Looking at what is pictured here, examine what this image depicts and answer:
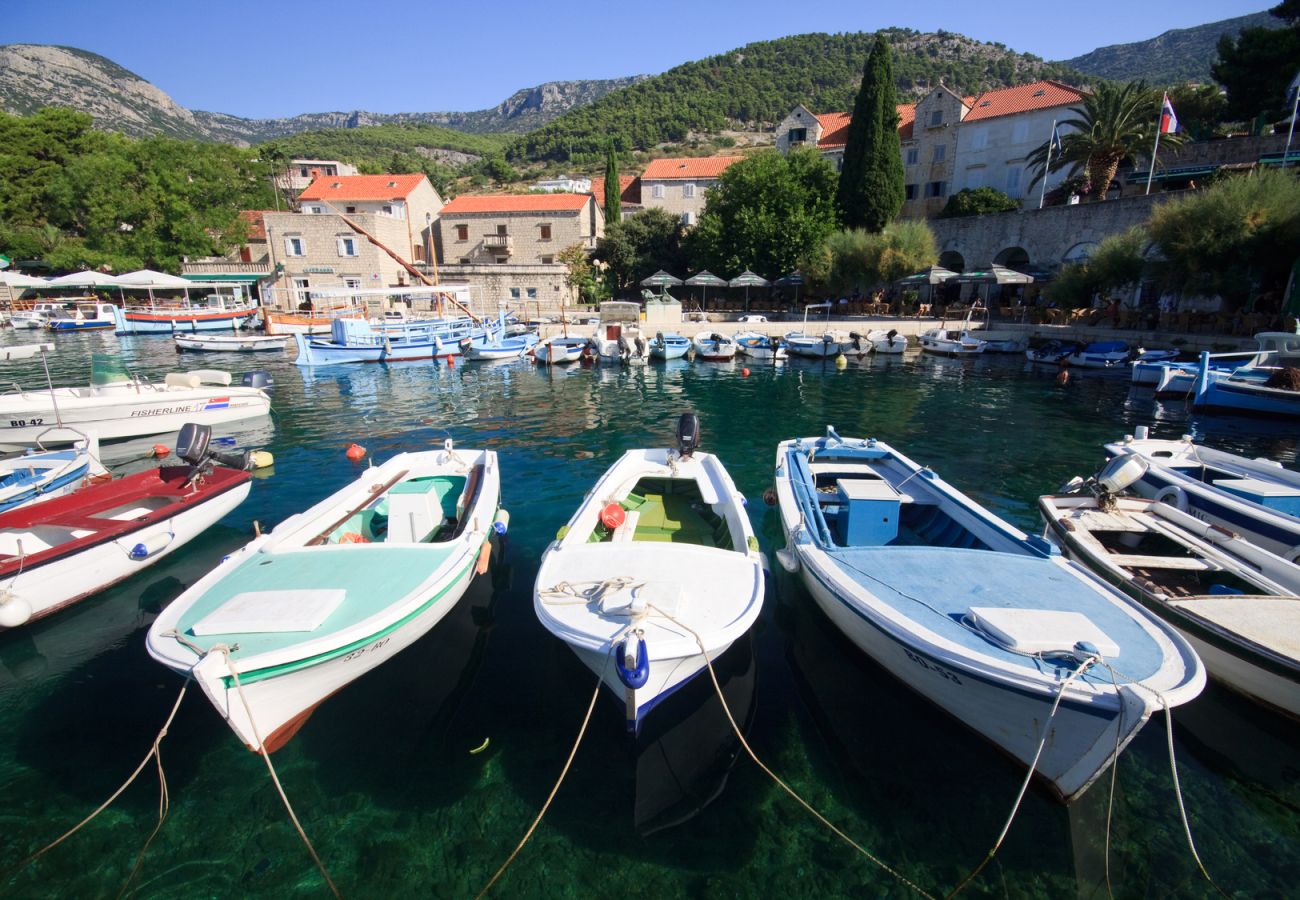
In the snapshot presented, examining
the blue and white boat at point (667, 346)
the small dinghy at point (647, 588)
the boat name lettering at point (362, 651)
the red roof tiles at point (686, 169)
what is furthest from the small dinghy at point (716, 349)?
the red roof tiles at point (686, 169)

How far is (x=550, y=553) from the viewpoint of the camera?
21.9ft

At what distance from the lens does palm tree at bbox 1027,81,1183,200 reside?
32906mm

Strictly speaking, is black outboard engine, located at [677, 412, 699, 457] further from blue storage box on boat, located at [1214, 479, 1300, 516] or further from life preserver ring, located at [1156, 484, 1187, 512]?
blue storage box on boat, located at [1214, 479, 1300, 516]

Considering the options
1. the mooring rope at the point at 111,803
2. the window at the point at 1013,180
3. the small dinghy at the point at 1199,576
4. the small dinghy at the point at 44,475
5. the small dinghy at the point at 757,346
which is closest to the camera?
the mooring rope at the point at 111,803

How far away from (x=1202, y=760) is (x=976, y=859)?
275 centimetres

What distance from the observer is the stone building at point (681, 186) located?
2025 inches

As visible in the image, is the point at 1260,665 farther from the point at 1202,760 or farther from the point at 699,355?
the point at 699,355

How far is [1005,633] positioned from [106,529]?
10612 mm

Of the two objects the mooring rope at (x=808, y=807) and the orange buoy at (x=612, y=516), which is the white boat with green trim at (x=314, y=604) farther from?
the mooring rope at (x=808, y=807)

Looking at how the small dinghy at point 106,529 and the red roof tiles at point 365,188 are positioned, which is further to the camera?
the red roof tiles at point 365,188

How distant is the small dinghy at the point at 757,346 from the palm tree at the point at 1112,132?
73.7 feet

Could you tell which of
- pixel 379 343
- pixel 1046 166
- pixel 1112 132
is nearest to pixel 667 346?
pixel 379 343

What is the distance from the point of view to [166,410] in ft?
53.0

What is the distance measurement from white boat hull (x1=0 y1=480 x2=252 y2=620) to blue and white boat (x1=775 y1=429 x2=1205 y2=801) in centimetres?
872
